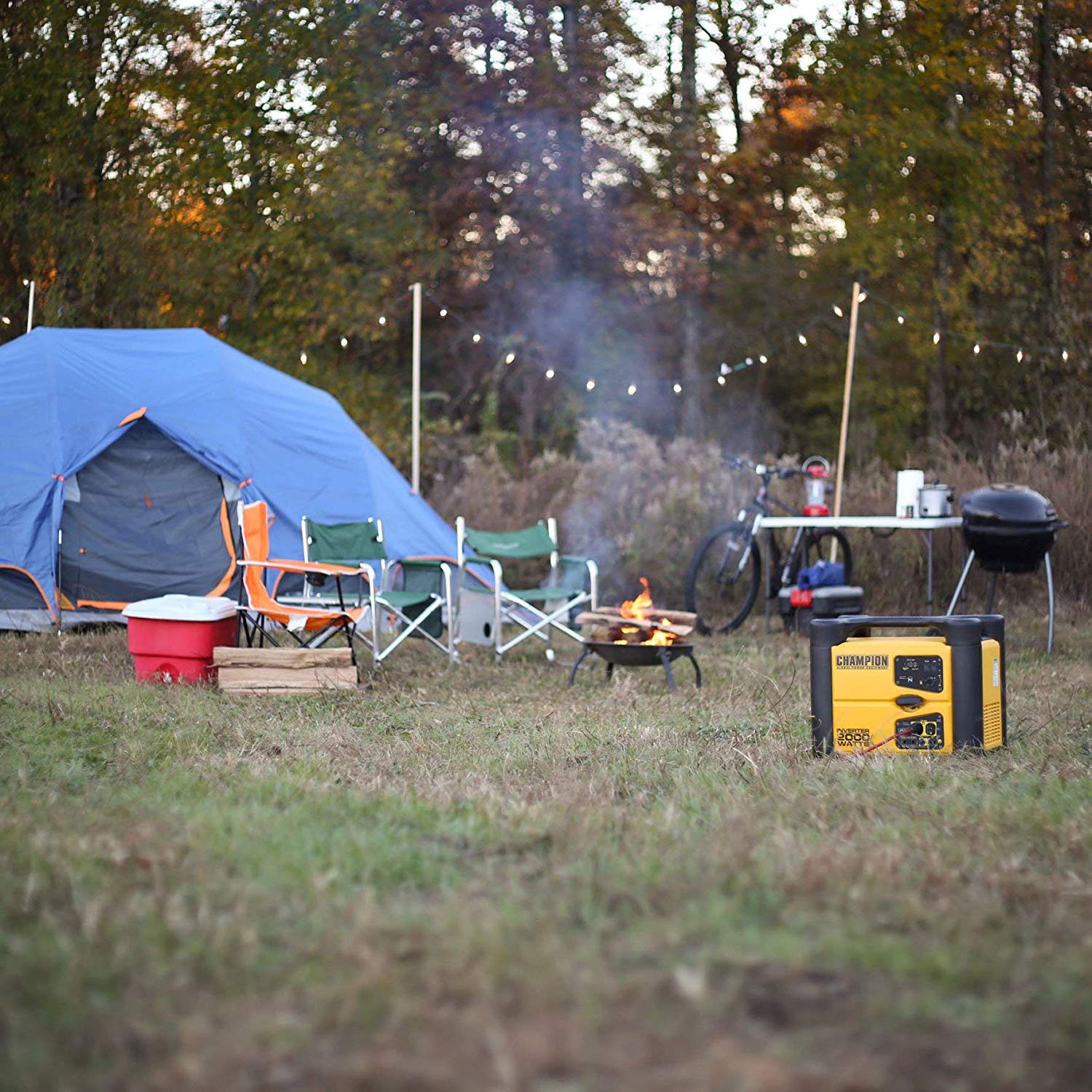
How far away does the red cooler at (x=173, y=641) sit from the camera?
4.86 metres

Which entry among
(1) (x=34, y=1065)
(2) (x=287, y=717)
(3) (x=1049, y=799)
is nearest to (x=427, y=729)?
(2) (x=287, y=717)

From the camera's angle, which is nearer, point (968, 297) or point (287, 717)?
point (287, 717)

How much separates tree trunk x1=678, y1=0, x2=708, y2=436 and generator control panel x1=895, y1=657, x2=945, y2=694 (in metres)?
10.5

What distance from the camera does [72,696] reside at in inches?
171

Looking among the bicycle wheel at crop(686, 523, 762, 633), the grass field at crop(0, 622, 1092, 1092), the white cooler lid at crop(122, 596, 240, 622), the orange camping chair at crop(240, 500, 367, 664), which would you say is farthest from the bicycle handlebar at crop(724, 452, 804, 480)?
the grass field at crop(0, 622, 1092, 1092)

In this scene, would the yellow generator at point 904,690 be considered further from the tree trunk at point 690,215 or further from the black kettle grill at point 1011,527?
the tree trunk at point 690,215

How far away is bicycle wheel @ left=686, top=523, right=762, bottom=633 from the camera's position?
718cm

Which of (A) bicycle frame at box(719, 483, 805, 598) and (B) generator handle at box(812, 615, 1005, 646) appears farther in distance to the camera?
(A) bicycle frame at box(719, 483, 805, 598)

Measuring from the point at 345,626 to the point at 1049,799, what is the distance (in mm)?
2990

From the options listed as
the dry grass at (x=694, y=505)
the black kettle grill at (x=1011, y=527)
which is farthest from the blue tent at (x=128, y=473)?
the black kettle grill at (x=1011, y=527)

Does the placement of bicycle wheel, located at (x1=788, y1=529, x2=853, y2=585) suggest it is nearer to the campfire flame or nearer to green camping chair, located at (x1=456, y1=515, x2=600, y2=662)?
green camping chair, located at (x1=456, y1=515, x2=600, y2=662)

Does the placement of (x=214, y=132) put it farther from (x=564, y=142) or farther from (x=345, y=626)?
(x=345, y=626)

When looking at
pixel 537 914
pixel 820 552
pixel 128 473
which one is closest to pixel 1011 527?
pixel 820 552

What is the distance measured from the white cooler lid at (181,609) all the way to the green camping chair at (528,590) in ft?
3.60
